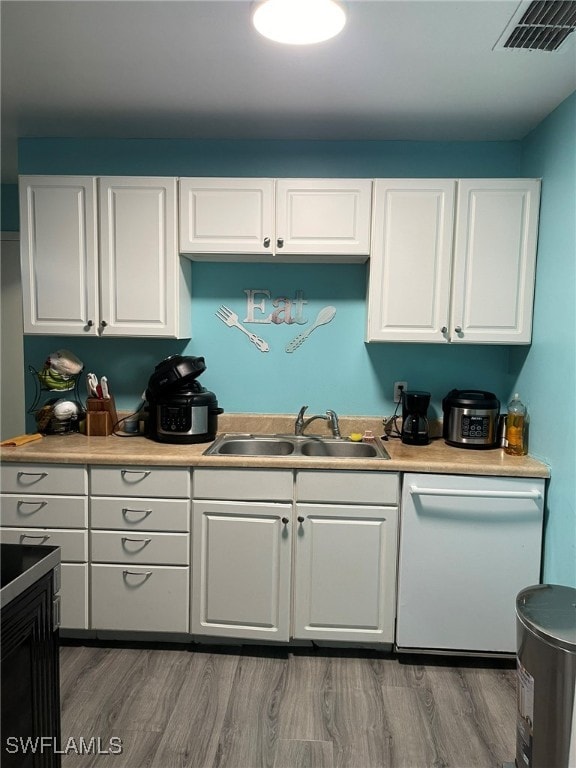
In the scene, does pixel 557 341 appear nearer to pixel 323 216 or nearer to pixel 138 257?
pixel 323 216

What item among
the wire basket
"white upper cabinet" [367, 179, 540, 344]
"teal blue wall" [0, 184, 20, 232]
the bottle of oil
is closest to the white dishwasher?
the bottle of oil

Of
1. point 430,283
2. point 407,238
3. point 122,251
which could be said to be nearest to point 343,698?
point 430,283

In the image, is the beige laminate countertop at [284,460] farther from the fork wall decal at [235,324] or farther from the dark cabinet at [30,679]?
the dark cabinet at [30,679]

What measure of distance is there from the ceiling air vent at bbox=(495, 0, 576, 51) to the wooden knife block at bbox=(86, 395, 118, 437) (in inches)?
92.0

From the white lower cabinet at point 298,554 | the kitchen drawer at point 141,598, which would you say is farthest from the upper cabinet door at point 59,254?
the kitchen drawer at point 141,598

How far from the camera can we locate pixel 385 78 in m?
2.00

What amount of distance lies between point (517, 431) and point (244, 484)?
132cm

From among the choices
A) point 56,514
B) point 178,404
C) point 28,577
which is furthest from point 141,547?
point 28,577

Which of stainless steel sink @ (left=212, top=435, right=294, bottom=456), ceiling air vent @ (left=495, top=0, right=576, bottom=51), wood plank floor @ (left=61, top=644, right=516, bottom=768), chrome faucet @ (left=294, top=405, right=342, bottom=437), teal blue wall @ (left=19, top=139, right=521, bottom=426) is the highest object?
ceiling air vent @ (left=495, top=0, right=576, bottom=51)

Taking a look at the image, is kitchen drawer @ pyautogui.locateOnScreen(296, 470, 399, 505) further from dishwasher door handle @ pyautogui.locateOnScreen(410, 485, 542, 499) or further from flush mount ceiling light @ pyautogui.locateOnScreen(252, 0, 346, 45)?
flush mount ceiling light @ pyautogui.locateOnScreen(252, 0, 346, 45)

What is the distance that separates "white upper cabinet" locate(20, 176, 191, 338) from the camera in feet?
8.01

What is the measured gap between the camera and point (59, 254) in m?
2.48

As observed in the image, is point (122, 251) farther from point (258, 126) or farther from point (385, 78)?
point (385, 78)

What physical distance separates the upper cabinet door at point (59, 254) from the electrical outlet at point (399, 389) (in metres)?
1.63
